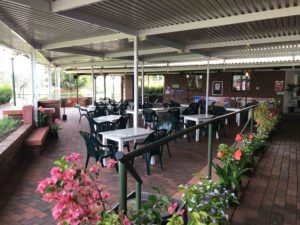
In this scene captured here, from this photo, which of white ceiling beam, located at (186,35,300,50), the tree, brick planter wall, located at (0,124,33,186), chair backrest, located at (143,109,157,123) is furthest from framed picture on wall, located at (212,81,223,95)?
the tree

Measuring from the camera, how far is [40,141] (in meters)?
5.50

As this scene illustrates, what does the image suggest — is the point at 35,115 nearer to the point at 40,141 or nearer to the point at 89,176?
the point at 40,141

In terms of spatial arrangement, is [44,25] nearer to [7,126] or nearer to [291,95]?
[7,126]

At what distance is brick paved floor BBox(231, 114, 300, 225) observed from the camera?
7.87 feet

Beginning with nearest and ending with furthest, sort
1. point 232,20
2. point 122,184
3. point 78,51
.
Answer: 1. point 122,184
2. point 232,20
3. point 78,51

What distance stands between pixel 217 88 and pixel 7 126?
12502mm

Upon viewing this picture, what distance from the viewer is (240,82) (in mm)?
14969

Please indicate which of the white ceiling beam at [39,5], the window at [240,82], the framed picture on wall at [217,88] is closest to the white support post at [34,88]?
the white ceiling beam at [39,5]

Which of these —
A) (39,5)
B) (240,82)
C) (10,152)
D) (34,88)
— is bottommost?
(10,152)

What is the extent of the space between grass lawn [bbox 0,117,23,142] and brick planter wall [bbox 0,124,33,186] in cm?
13

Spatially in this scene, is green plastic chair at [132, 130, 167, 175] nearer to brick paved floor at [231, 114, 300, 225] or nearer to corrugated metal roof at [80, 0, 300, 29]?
brick paved floor at [231, 114, 300, 225]

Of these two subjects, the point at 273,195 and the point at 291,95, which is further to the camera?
the point at 291,95

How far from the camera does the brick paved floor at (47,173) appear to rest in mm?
3033

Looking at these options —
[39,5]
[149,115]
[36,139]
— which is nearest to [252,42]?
[149,115]
